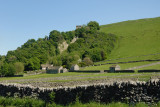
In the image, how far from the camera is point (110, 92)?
13.5 meters

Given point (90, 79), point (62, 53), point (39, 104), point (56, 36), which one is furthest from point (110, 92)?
point (56, 36)

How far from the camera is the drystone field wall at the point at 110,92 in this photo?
1233 centimetres

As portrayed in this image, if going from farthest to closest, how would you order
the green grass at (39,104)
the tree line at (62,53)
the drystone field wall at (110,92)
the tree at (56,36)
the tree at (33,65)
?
the tree at (56,36)
the tree at (33,65)
the tree line at (62,53)
the drystone field wall at (110,92)
the green grass at (39,104)

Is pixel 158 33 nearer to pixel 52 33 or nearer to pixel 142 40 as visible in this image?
pixel 142 40

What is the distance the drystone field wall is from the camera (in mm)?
12328

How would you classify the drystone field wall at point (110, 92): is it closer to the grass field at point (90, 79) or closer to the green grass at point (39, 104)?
the green grass at point (39, 104)

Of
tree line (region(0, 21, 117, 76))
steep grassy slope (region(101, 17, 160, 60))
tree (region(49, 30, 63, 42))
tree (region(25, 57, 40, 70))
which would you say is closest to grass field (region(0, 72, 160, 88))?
tree line (region(0, 21, 117, 76))

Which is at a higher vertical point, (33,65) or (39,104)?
(33,65)

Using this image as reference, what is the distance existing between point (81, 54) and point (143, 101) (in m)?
117

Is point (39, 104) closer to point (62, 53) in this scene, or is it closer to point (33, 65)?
point (33, 65)

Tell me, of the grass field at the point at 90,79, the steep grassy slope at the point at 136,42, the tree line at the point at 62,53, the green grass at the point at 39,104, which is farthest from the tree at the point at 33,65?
the green grass at the point at 39,104

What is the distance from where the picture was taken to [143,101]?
488 inches

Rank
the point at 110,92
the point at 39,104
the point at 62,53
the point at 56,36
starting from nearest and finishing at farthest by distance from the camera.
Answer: the point at 110,92, the point at 39,104, the point at 62,53, the point at 56,36

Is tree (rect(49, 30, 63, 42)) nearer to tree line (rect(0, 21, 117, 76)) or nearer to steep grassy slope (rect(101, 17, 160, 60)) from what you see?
tree line (rect(0, 21, 117, 76))
